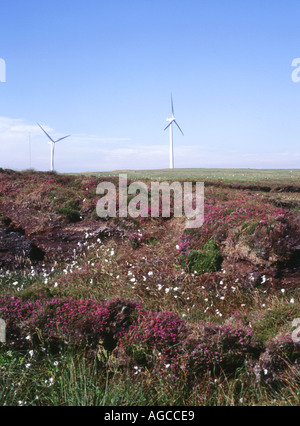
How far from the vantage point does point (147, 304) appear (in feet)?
29.9

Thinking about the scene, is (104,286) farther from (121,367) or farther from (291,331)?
(291,331)

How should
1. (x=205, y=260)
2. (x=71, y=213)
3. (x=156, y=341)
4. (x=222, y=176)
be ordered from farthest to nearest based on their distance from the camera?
(x=222, y=176), (x=71, y=213), (x=205, y=260), (x=156, y=341)

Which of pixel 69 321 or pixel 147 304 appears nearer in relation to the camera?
pixel 69 321

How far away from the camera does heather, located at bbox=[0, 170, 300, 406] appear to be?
6.39 m

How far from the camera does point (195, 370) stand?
6.64 meters

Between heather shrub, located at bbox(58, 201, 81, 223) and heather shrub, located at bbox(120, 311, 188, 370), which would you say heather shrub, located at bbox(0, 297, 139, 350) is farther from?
heather shrub, located at bbox(58, 201, 81, 223)

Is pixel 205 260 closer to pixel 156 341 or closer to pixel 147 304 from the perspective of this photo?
pixel 147 304

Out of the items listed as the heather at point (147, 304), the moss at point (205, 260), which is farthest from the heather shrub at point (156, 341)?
the moss at point (205, 260)

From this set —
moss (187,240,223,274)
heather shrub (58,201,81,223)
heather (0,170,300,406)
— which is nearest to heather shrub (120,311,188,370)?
heather (0,170,300,406)

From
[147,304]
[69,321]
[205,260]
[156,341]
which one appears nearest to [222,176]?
[205,260]

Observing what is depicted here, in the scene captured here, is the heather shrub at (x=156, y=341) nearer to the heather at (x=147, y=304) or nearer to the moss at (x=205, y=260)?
the heather at (x=147, y=304)

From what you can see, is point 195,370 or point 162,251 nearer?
point 195,370
